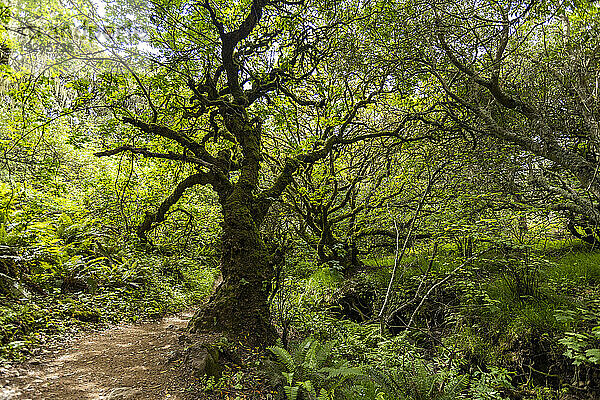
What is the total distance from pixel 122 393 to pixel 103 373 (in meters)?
0.84

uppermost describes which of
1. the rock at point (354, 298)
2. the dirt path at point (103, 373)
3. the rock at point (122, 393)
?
the rock at point (354, 298)

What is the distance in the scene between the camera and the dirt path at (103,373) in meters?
4.16

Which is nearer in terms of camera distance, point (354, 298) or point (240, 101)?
point (240, 101)

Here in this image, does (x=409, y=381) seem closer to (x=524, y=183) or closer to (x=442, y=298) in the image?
(x=442, y=298)

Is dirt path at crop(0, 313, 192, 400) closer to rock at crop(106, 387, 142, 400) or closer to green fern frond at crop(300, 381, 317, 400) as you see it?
rock at crop(106, 387, 142, 400)

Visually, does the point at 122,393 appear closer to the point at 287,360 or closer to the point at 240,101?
Answer: the point at 287,360

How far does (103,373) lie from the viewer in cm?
486

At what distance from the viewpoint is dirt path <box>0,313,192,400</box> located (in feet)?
13.7

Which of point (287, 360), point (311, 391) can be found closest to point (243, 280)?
point (287, 360)

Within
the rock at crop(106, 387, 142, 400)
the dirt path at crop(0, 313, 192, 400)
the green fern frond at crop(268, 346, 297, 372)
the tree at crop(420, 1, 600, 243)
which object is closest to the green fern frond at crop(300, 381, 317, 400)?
the green fern frond at crop(268, 346, 297, 372)

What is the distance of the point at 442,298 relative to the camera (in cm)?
675

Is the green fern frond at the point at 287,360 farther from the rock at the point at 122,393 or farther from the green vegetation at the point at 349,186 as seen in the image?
the rock at the point at 122,393

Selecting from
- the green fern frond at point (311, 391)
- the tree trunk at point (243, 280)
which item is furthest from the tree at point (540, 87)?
the tree trunk at point (243, 280)

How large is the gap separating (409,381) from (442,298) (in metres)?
2.94
